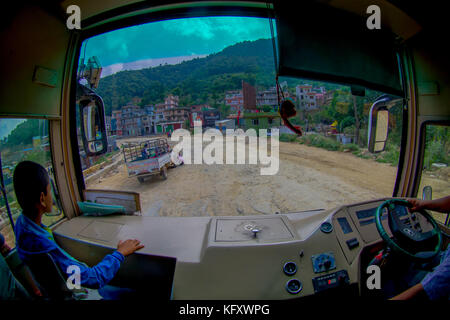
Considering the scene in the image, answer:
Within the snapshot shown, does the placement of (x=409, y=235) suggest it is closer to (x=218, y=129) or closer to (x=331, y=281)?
(x=331, y=281)

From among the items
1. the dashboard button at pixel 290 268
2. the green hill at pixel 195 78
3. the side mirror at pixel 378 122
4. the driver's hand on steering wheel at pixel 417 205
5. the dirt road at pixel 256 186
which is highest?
the green hill at pixel 195 78

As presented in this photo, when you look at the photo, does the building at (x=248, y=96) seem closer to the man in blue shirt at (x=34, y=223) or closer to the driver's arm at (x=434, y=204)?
the driver's arm at (x=434, y=204)

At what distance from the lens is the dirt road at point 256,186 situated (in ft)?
13.8

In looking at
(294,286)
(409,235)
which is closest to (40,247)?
(294,286)

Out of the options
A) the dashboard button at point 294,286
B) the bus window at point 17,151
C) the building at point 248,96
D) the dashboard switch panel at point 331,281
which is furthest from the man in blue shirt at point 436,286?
the bus window at point 17,151

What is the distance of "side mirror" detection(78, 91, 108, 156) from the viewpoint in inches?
75.4

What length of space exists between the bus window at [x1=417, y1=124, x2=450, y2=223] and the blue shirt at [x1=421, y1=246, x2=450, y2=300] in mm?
1384

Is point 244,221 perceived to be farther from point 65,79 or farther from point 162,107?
point 162,107

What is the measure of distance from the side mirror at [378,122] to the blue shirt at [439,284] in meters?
1.11

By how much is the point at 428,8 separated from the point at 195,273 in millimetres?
2850

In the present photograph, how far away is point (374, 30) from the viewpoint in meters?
1.49

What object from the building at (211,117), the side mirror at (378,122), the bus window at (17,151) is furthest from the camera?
the building at (211,117)

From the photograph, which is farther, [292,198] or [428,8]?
[292,198]

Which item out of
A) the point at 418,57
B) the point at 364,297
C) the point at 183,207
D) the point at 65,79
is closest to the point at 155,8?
the point at 65,79
